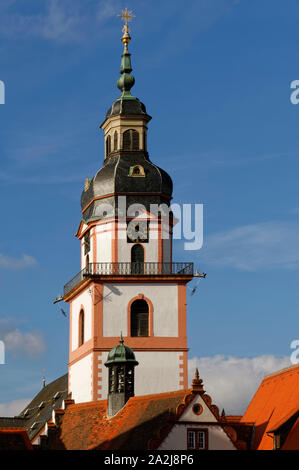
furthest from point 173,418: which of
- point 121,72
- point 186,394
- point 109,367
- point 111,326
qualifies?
point 121,72

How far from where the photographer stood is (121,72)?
82.6 m

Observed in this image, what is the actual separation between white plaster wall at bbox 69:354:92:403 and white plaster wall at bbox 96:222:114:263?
586cm

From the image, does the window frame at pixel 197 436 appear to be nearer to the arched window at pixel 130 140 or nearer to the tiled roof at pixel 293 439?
the tiled roof at pixel 293 439

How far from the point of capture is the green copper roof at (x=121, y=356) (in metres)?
69.8

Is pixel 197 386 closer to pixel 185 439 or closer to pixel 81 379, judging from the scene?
pixel 185 439

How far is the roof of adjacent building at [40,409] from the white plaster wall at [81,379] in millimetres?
2845

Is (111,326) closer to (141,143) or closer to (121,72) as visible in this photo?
(141,143)

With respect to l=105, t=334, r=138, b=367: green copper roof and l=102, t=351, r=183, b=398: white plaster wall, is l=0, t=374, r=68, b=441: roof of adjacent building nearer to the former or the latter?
l=102, t=351, r=183, b=398: white plaster wall

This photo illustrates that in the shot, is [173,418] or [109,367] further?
[109,367]

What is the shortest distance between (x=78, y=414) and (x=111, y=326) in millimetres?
5654

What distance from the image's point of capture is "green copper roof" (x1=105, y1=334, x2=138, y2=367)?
229 feet

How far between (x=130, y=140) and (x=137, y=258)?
7875mm

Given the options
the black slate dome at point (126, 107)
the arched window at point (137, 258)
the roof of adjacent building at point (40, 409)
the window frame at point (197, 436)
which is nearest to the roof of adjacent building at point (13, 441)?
the window frame at point (197, 436)
